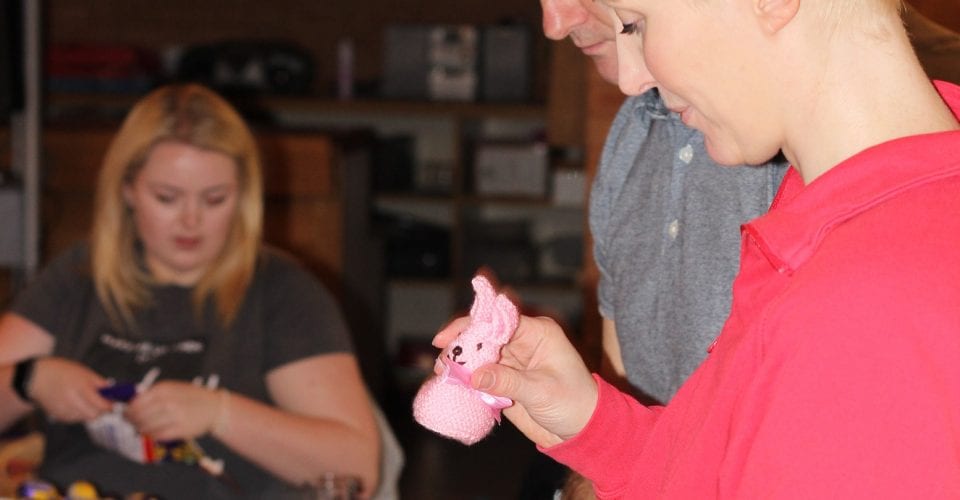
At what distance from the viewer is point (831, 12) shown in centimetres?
86

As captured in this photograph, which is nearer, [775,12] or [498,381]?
[775,12]

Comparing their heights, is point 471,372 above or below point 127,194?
above

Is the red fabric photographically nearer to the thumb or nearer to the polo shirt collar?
the polo shirt collar

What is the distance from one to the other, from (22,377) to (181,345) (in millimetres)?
288

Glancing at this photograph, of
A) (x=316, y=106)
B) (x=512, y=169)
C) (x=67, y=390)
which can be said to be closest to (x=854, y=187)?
(x=67, y=390)

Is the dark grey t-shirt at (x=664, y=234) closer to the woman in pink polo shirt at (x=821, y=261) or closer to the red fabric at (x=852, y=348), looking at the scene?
the woman in pink polo shirt at (x=821, y=261)

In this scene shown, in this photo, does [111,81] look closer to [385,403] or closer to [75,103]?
[75,103]

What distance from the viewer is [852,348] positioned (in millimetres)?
741

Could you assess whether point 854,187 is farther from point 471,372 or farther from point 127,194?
point 127,194

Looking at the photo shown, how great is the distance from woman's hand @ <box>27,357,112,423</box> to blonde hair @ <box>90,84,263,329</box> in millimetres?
164

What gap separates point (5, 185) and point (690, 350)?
8.86 ft

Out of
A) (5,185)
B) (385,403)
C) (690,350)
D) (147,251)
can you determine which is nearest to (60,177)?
(5,185)

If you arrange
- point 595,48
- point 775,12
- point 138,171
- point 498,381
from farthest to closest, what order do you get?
point 138,171
point 595,48
point 498,381
point 775,12

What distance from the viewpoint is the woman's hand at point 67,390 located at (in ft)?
7.11
